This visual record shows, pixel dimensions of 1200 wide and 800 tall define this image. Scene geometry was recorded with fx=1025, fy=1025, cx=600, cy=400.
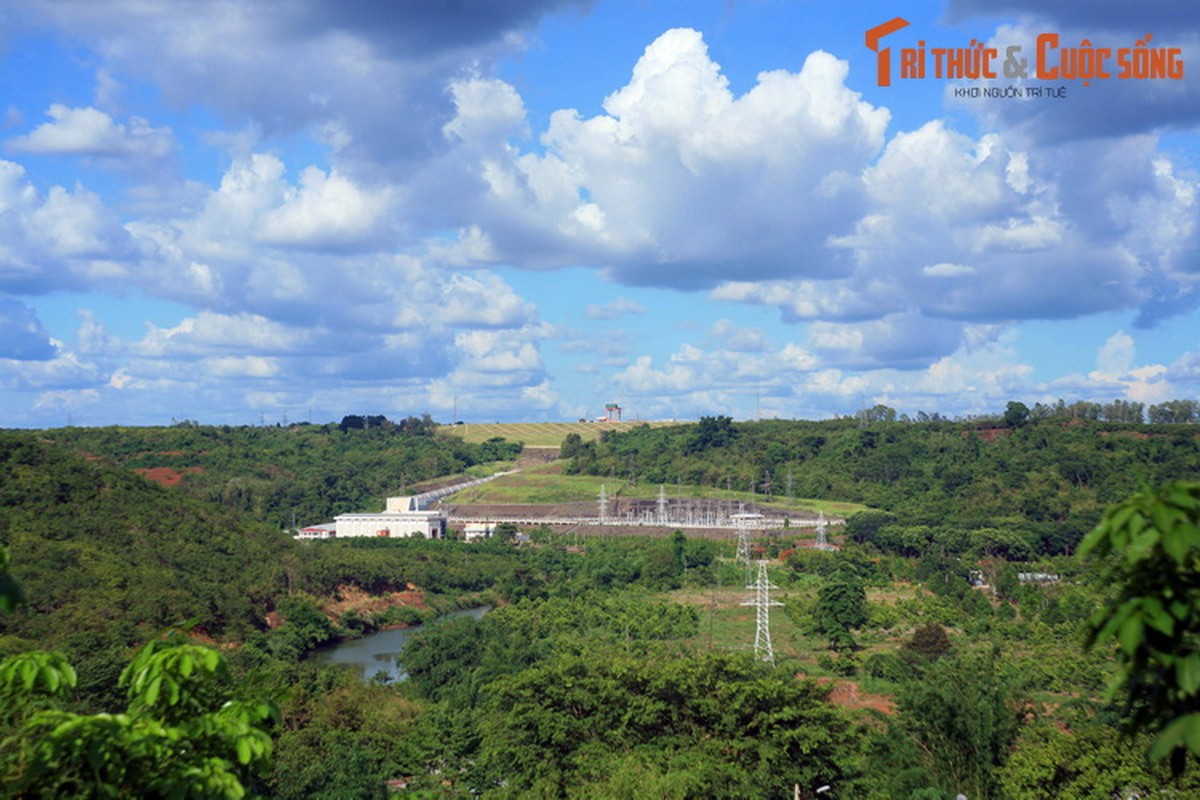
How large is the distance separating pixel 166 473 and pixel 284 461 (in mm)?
13308

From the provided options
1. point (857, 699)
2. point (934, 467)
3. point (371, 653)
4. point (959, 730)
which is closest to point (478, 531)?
point (371, 653)

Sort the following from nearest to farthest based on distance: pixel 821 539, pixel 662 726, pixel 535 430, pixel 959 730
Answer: pixel 959 730, pixel 662 726, pixel 821 539, pixel 535 430

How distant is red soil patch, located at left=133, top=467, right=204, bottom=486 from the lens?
70.4m

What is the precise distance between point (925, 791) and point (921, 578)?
35062mm

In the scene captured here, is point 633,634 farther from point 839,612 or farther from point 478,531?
point 478,531

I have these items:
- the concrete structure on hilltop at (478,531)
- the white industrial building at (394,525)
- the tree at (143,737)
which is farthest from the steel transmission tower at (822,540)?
the tree at (143,737)

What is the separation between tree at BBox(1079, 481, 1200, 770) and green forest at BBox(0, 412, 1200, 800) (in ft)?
0.04

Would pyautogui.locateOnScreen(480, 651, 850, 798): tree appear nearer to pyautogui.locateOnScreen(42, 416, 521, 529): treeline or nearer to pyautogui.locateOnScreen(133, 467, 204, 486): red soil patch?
pyautogui.locateOnScreen(42, 416, 521, 529): treeline

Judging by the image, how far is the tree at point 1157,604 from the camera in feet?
9.35

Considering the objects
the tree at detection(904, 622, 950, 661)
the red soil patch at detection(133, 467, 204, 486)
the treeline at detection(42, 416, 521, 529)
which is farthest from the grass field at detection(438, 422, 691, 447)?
the tree at detection(904, 622, 950, 661)

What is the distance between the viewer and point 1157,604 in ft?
9.50

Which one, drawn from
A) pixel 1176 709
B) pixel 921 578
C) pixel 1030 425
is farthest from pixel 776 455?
pixel 1176 709

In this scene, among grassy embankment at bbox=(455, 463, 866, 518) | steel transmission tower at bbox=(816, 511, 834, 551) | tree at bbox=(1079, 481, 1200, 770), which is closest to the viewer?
tree at bbox=(1079, 481, 1200, 770)

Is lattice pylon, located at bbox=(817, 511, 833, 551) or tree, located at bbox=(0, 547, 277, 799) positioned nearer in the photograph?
tree, located at bbox=(0, 547, 277, 799)
